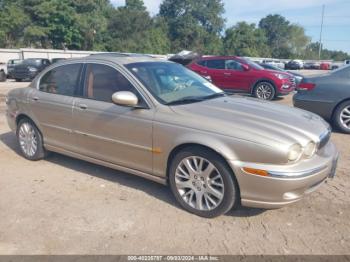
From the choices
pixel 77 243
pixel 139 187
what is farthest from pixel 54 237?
pixel 139 187

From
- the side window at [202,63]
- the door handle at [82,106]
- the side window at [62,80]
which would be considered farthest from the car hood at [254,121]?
the side window at [202,63]

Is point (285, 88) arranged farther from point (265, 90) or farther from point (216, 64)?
point (216, 64)

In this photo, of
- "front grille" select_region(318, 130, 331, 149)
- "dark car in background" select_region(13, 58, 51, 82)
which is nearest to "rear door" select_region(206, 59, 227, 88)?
"front grille" select_region(318, 130, 331, 149)

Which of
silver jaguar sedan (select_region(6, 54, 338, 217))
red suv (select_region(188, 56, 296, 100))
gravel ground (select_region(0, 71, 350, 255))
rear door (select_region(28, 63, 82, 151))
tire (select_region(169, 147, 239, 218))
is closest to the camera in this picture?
gravel ground (select_region(0, 71, 350, 255))

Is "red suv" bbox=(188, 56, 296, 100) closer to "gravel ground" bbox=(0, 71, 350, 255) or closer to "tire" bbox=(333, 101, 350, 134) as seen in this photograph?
"tire" bbox=(333, 101, 350, 134)

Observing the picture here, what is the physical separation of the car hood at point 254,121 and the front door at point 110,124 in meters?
0.50

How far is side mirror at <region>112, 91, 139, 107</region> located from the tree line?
47157 millimetres

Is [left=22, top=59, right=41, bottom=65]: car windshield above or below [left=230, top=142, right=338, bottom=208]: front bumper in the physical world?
above

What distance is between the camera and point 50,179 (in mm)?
4773

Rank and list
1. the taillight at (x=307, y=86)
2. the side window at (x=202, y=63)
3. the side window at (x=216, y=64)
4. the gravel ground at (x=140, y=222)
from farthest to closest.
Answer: the side window at (x=202, y=63) → the side window at (x=216, y=64) → the taillight at (x=307, y=86) → the gravel ground at (x=140, y=222)

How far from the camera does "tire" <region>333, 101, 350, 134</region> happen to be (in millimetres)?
7109

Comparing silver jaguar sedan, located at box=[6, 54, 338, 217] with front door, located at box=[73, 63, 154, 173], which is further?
front door, located at box=[73, 63, 154, 173]

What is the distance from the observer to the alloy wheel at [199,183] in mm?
3553

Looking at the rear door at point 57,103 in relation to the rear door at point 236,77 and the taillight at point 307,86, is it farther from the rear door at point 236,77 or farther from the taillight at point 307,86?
the rear door at point 236,77
